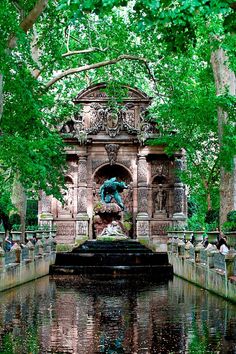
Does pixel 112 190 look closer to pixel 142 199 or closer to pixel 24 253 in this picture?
pixel 142 199

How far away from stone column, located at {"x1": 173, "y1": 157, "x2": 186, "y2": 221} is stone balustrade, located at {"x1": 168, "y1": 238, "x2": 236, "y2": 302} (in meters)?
5.63

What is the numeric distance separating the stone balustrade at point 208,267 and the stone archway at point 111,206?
20.4 feet

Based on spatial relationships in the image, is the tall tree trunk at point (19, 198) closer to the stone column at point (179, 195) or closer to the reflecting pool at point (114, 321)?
the stone column at point (179, 195)

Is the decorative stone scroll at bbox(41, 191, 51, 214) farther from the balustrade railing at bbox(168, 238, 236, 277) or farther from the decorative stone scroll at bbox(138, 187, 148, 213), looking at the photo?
the balustrade railing at bbox(168, 238, 236, 277)

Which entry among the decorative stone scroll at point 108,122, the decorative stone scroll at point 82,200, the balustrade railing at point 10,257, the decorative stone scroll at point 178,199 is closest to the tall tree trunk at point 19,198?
the decorative stone scroll at point 82,200

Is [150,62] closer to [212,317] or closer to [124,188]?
[124,188]

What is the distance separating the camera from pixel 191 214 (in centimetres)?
3634

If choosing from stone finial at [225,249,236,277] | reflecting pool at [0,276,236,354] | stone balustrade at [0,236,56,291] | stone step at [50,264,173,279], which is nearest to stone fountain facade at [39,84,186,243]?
stone balustrade at [0,236,56,291]

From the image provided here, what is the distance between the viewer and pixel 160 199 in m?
29.5

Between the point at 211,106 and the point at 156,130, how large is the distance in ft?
21.8

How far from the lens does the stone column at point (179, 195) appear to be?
94.1ft

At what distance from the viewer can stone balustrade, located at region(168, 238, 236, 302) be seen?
43.7 feet

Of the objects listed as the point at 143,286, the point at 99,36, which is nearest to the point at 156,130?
the point at 99,36

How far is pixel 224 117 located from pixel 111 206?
894 centimetres
